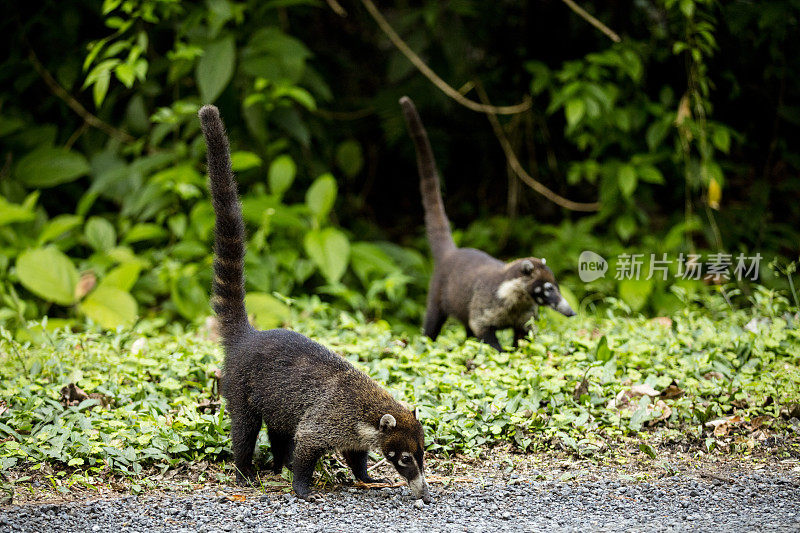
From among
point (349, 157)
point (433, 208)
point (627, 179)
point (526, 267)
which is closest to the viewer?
point (526, 267)

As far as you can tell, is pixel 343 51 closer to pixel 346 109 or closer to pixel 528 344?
pixel 346 109

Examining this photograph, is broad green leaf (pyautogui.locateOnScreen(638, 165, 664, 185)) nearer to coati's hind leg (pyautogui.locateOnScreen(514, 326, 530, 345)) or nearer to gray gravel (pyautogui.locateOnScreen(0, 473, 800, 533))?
coati's hind leg (pyautogui.locateOnScreen(514, 326, 530, 345))

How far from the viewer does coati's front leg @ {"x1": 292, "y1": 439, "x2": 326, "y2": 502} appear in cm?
322

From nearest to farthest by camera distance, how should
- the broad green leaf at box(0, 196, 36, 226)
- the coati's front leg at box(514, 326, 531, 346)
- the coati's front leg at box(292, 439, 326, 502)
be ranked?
the coati's front leg at box(292, 439, 326, 502) → the coati's front leg at box(514, 326, 531, 346) → the broad green leaf at box(0, 196, 36, 226)

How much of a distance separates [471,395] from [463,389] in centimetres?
6

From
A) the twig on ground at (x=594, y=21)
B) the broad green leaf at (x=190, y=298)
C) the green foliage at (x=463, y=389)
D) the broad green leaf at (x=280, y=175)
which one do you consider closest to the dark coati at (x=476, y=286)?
the green foliage at (x=463, y=389)

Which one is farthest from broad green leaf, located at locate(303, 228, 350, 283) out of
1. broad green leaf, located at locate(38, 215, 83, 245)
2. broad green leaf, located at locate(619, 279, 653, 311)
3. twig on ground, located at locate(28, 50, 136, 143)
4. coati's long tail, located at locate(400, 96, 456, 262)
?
broad green leaf, located at locate(619, 279, 653, 311)

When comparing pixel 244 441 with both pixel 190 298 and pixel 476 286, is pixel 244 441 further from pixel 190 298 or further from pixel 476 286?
pixel 190 298

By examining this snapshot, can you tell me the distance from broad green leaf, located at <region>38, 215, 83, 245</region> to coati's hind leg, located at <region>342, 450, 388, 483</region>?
4.01 m

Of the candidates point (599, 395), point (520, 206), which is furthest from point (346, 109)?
point (599, 395)

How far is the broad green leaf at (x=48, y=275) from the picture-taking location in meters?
5.88

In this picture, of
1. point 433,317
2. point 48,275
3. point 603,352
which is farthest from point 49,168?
point 603,352

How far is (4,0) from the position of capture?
23.7 feet

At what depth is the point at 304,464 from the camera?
A: 3.23 metres
